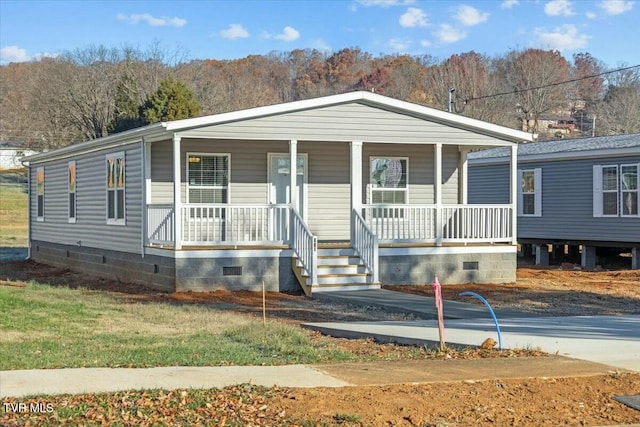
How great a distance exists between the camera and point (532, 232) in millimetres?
28703

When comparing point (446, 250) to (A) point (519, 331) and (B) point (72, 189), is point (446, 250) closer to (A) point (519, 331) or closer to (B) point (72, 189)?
(A) point (519, 331)

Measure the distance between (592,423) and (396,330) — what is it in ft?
16.3

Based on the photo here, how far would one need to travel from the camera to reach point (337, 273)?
18391mm

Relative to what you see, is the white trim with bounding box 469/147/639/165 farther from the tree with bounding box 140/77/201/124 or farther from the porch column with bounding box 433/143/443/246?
the tree with bounding box 140/77/201/124

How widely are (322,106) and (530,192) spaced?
11922 mm

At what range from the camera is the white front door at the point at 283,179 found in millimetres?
20719

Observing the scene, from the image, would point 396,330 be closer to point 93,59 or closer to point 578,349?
point 578,349

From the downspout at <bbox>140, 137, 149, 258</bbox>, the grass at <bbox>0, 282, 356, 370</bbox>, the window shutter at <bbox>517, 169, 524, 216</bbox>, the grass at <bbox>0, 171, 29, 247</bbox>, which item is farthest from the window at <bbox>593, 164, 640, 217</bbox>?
the grass at <bbox>0, 171, 29, 247</bbox>

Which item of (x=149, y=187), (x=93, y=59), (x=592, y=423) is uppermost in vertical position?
(x=93, y=59)

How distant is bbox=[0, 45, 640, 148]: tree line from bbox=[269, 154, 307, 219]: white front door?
31904 millimetres

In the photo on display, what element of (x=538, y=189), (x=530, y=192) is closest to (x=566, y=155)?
(x=538, y=189)

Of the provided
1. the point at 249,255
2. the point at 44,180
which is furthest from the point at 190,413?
the point at 44,180

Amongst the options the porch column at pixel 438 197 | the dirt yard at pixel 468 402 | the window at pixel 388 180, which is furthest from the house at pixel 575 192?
the dirt yard at pixel 468 402

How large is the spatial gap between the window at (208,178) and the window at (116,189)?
6.63ft
